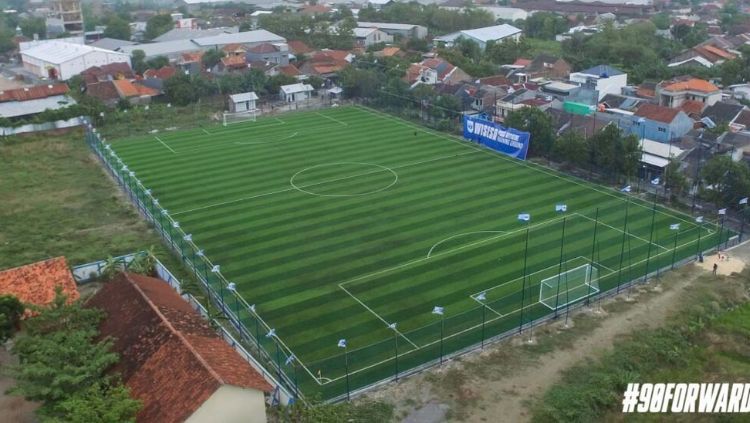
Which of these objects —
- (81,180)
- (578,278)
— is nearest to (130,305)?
(578,278)

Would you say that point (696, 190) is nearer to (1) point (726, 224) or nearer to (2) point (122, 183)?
(1) point (726, 224)

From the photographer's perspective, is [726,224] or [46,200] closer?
[726,224]

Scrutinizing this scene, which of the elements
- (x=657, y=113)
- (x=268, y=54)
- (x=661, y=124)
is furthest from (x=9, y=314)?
(x=268, y=54)

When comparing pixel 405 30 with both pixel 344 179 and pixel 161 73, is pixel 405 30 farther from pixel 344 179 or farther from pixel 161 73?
pixel 344 179

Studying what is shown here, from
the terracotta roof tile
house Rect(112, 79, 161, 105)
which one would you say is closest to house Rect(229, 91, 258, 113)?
house Rect(112, 79, 161, 105)

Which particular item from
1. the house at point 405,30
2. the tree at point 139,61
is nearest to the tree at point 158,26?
the tree at point 139,61

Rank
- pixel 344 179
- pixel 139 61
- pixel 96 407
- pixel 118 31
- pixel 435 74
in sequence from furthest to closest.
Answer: pixel 118 31, pixel 139 61, pixel 435 74, pixel 344 179, pixel 96 407
